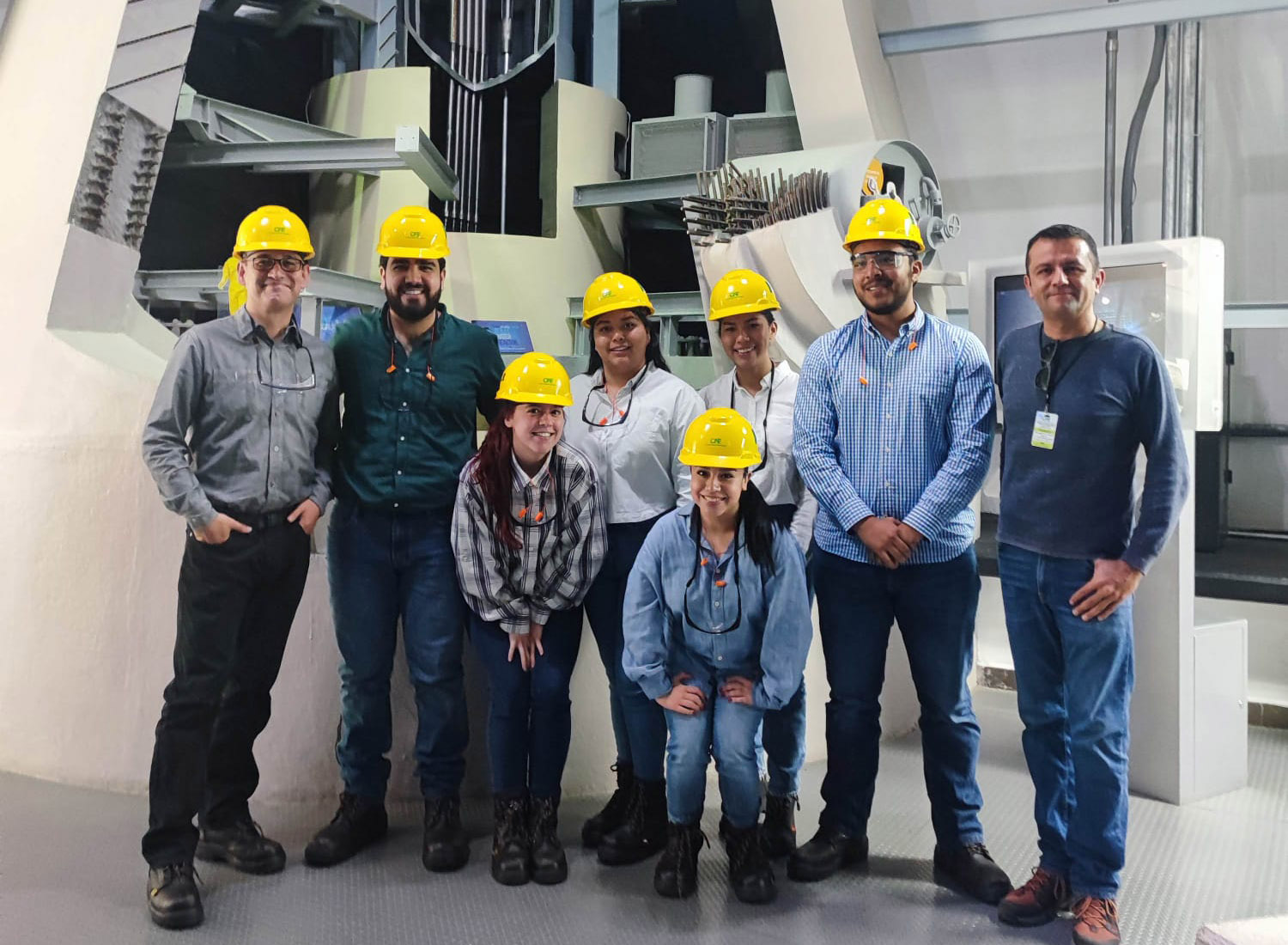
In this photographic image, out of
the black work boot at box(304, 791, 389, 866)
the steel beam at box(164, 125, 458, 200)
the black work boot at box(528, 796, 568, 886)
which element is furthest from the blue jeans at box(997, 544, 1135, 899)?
the steel beam at box(164, 125, 458, 200)

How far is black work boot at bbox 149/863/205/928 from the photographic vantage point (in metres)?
2.06

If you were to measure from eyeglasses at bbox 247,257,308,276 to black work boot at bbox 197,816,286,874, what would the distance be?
1.24m

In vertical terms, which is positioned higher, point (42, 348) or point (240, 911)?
point (42, 348)

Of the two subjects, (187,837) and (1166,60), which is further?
(1166,60)

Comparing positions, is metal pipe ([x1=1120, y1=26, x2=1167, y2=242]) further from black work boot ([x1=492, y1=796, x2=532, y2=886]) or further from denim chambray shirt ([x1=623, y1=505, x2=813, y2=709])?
black work boot ([x1=492, y1=796, x2=532, y2=886])

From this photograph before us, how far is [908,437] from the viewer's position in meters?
2.17

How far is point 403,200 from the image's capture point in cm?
585

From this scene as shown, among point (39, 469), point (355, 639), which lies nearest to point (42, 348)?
point (39, 469)

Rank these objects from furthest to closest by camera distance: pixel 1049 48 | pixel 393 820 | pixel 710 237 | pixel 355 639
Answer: pixel 1049 48 < pixel 710 237 < pixel 393 820 < pixel 355 639

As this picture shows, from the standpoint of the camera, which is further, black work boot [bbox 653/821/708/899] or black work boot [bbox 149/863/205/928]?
black work boot [bbox 653/821/708/899]

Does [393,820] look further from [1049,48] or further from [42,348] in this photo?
[1049,48]

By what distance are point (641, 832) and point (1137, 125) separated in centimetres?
414

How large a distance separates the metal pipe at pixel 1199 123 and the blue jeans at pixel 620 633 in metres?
3.66

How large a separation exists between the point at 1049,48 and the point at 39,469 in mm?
4862
